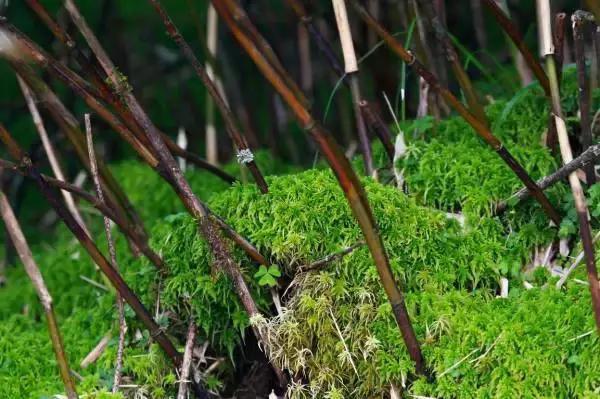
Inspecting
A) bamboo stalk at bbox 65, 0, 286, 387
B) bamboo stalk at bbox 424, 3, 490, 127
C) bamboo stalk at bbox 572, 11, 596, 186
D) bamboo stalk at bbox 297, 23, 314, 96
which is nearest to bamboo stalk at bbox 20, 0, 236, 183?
bamboo stalk at bbox 65, 0, 286, 387

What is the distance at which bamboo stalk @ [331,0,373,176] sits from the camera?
176 cm

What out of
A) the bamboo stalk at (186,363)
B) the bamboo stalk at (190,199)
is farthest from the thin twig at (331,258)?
the bamboo stalk at (186,363)

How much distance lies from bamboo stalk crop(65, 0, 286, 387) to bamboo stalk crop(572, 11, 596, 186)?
2.57ft

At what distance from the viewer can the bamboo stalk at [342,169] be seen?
4.50ft

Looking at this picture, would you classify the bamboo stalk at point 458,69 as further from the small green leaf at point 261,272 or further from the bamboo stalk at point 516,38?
the small green leaf at point 261,272

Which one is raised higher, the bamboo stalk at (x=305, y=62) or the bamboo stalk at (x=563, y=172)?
the bamboo stalk at (x=305, y=62)

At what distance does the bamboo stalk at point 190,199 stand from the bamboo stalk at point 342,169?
1.01 ft

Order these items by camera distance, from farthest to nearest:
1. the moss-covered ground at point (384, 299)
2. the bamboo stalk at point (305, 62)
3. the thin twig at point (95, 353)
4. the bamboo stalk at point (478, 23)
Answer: the bamboo stalk at point (305, 62)
the bamboo stalk at point (478, 23)
the thin twig at point (95, 353)
the moss-covered ground at point (384, 299)

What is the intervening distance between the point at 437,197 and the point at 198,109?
205 cm

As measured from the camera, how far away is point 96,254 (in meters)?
1.73

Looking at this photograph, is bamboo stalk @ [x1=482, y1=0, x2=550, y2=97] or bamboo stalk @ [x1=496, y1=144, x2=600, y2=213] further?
bamboo stalk @ [x1=482, y1=0, x2=550, y2=97]

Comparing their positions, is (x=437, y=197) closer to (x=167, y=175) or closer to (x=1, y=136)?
(x=167, y=175)

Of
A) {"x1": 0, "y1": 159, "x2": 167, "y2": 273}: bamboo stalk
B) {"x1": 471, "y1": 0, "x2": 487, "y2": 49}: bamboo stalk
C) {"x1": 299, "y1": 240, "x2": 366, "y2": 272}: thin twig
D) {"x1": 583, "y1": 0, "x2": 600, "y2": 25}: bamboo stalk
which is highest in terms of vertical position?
{"x1": 583, "y1": 0, "x2": 600, "y2": 25}: bamboo stalk

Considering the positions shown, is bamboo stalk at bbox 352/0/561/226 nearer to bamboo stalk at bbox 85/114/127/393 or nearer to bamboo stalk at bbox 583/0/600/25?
bamboo stalk at bbox 583/0/600/25
